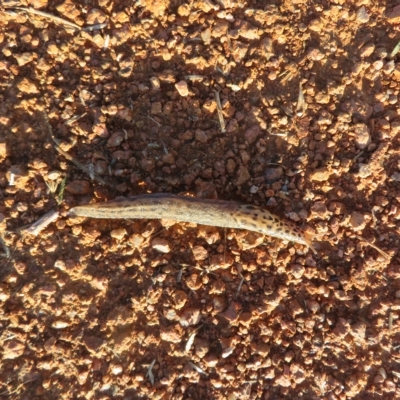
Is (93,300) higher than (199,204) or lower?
lower

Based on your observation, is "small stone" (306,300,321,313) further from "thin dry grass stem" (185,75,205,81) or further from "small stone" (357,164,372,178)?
"thin dry grass stem" (185,75,205,81)

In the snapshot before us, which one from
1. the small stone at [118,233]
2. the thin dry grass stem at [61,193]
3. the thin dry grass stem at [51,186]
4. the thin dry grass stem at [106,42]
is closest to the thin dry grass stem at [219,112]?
the thin dry grass stem at [106,42]

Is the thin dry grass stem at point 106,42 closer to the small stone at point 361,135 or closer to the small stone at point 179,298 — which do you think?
the small stone at point 179,298

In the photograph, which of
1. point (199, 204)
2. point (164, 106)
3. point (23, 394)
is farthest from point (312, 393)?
point (164, 106)

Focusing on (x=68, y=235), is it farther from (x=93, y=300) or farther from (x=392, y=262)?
(x=392, y=262)

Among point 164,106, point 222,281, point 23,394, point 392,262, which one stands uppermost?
point 164,106

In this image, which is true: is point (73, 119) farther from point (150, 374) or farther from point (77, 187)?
point (150, 374)
